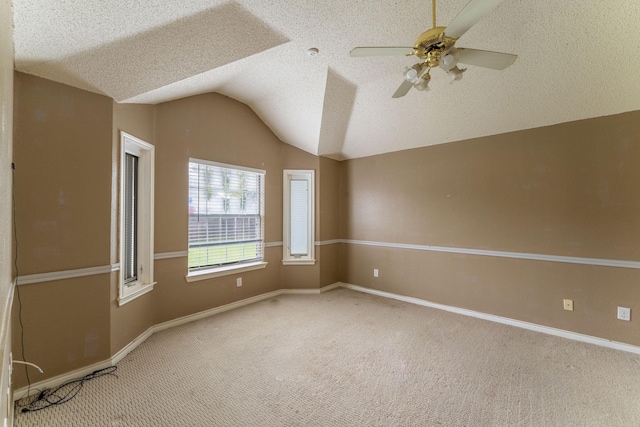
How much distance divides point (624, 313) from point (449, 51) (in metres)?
3.11

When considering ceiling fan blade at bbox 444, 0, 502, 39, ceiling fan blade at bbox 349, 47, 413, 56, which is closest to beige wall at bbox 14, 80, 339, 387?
ceiling fan blade at bbox 349, 47, 413, 56

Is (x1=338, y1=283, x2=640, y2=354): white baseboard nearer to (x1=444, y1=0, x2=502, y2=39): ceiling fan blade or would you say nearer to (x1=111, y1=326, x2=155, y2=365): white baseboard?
(x1=111, y1=326, x2=155, y2=365): white baseboard

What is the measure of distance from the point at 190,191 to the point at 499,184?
373 cm

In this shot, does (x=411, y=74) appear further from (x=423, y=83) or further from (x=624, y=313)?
(x=624, y=313)

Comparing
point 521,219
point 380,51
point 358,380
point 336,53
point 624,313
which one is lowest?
point 358,380

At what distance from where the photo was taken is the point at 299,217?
4.51 m

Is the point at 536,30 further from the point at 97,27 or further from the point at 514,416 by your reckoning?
the point at 97,27

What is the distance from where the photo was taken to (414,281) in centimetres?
402

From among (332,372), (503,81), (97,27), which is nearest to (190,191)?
(97,27)

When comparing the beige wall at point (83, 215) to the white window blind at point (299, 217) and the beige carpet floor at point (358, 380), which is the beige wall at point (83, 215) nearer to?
the beige carpet floor at point (358, 380)

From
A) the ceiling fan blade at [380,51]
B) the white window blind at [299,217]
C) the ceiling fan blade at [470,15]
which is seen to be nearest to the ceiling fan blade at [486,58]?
the ceiling fan blade at [470,15]

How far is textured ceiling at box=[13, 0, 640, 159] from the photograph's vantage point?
1.79 meters

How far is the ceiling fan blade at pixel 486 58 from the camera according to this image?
1536 millimetres

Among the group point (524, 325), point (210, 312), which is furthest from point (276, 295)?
point (524, 325)
